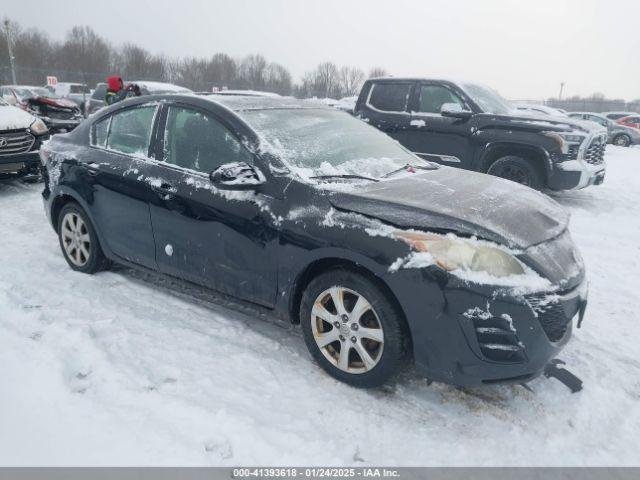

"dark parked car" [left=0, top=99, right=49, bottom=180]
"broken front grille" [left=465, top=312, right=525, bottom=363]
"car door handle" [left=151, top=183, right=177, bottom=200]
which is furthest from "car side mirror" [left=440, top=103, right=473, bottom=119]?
"dark parked car" [left=0, top=99, right=49, bottom=180]

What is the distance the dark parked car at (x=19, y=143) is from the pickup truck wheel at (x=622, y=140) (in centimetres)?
2241

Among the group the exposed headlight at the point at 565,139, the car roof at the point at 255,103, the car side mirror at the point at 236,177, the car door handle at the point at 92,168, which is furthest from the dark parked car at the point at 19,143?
the exposed headlight at the point at 565,139

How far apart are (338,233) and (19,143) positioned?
21.7ft

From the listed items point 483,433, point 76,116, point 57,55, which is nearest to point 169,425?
point 483,433

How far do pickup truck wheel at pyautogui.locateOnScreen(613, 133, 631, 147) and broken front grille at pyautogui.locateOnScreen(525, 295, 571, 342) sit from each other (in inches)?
888

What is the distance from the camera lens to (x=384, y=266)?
2570mm

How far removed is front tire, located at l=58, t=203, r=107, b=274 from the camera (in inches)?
167

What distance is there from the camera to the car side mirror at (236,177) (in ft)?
9.77

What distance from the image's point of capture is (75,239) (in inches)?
173

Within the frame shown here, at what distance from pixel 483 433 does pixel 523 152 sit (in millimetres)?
5725

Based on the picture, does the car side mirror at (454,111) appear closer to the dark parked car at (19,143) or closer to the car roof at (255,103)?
the car roof at (255,103)

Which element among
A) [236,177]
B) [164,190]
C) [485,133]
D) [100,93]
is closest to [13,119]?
[164,190]

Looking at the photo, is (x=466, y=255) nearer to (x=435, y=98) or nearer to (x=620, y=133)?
(x=435, y=98)

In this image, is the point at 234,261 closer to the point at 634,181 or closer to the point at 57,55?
the point at 634,181
